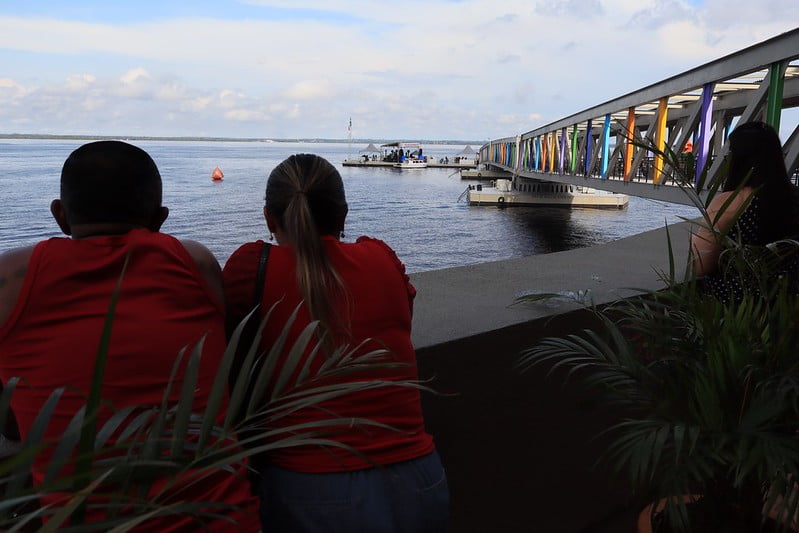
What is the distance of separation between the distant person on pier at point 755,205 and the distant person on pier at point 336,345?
132 cm

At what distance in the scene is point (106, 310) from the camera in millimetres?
1221

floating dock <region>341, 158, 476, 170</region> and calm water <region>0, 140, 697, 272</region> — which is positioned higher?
floating dock <region>341, 158, 476, 170</region>

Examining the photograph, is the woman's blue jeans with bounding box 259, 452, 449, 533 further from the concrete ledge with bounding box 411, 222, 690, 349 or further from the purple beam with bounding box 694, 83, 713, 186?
the purple beam with bounding box 694, 83, 713, 186

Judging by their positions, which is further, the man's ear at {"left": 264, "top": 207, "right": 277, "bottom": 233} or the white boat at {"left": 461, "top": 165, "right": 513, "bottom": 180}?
the white boat at {"left": 461, "top": 165, "right": 513, "bottom": 180}

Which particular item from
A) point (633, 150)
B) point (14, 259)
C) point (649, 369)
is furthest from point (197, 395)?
point (633, 150)

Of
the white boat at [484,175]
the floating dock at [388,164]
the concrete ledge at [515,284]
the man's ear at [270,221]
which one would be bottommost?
the white boat at [484,175]

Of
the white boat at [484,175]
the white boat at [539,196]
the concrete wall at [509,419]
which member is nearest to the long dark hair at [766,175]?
the concrete wall at [509,419]

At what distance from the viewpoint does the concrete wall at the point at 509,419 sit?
234cm

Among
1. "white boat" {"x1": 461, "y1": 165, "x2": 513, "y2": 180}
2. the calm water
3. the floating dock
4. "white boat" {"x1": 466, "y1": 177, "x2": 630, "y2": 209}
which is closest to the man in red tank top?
the calm water

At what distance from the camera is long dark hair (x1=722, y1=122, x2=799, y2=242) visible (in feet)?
7.75

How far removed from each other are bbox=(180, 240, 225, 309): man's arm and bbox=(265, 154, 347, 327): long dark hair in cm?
17

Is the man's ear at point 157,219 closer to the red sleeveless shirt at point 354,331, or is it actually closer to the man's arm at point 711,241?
the red sleeveless shirt at point 354,331

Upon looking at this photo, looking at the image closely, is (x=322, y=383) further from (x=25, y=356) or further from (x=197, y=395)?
(x=25, y=356)

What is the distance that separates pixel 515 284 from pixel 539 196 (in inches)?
2679
